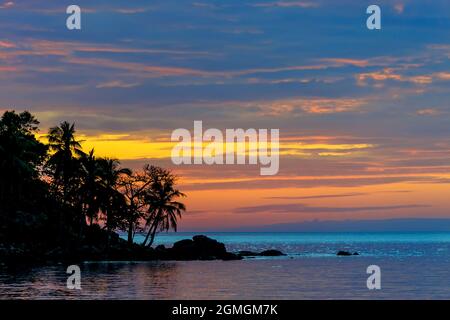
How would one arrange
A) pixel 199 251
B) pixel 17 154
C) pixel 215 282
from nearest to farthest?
pixel 215 282
pixel 17 154
pixel 199 251

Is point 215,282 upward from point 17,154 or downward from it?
downward

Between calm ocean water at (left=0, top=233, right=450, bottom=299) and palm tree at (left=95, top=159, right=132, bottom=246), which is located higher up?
palm tree at (left=95, top=159, right=132, bottom=246)

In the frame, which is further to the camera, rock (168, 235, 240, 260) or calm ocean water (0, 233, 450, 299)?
rock (168, 235, 240, 260)

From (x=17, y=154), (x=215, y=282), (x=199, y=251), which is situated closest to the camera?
(x=215, y=282)

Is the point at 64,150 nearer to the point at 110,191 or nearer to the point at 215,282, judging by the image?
the point at 110,191

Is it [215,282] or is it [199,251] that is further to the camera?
[199,251]

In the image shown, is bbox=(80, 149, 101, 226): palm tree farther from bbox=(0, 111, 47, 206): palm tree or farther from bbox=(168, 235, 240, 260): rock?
bbox=(168, 235, 240, 260): rock

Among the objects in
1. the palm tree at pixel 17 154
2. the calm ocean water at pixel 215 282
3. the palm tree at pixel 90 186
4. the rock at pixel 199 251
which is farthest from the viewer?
A: the rock at pixel 199 251

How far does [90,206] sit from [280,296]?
41.1 meters

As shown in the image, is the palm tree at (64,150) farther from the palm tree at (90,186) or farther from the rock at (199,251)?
the rock at (199,251)

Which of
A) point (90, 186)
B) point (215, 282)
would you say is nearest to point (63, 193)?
point (90, 186)

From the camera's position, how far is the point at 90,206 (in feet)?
276
